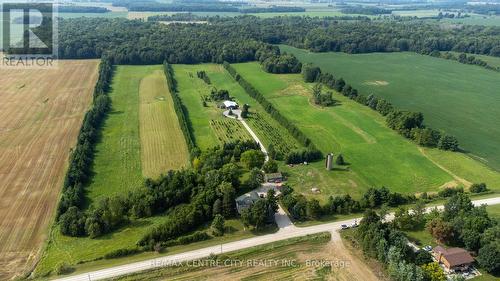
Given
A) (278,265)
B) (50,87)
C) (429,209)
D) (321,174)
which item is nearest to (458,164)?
(429,209)

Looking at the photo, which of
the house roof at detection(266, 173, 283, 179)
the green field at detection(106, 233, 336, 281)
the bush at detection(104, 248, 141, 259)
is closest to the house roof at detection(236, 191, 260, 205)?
the house roof at detection(266, 173, 283, 179)

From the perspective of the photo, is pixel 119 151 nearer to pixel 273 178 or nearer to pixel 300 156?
pixel 273 178

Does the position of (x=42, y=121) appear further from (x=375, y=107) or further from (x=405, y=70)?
(x=405, y=70)

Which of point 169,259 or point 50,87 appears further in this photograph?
point 50,87

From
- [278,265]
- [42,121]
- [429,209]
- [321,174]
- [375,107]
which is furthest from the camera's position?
[375,107]

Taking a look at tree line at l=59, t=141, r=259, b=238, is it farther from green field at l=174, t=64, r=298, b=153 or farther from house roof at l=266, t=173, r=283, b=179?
green field at l=174, t=64, r=298, b=153

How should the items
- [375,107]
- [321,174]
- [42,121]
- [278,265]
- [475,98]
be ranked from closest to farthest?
[278,265]
[321,174]
[42,121]
[375,107]
[475,98]

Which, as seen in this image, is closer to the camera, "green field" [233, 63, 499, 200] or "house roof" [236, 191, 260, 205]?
"house roof" [236, 191, 260, 205]

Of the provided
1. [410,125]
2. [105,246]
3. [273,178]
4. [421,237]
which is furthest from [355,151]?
[105,246]
